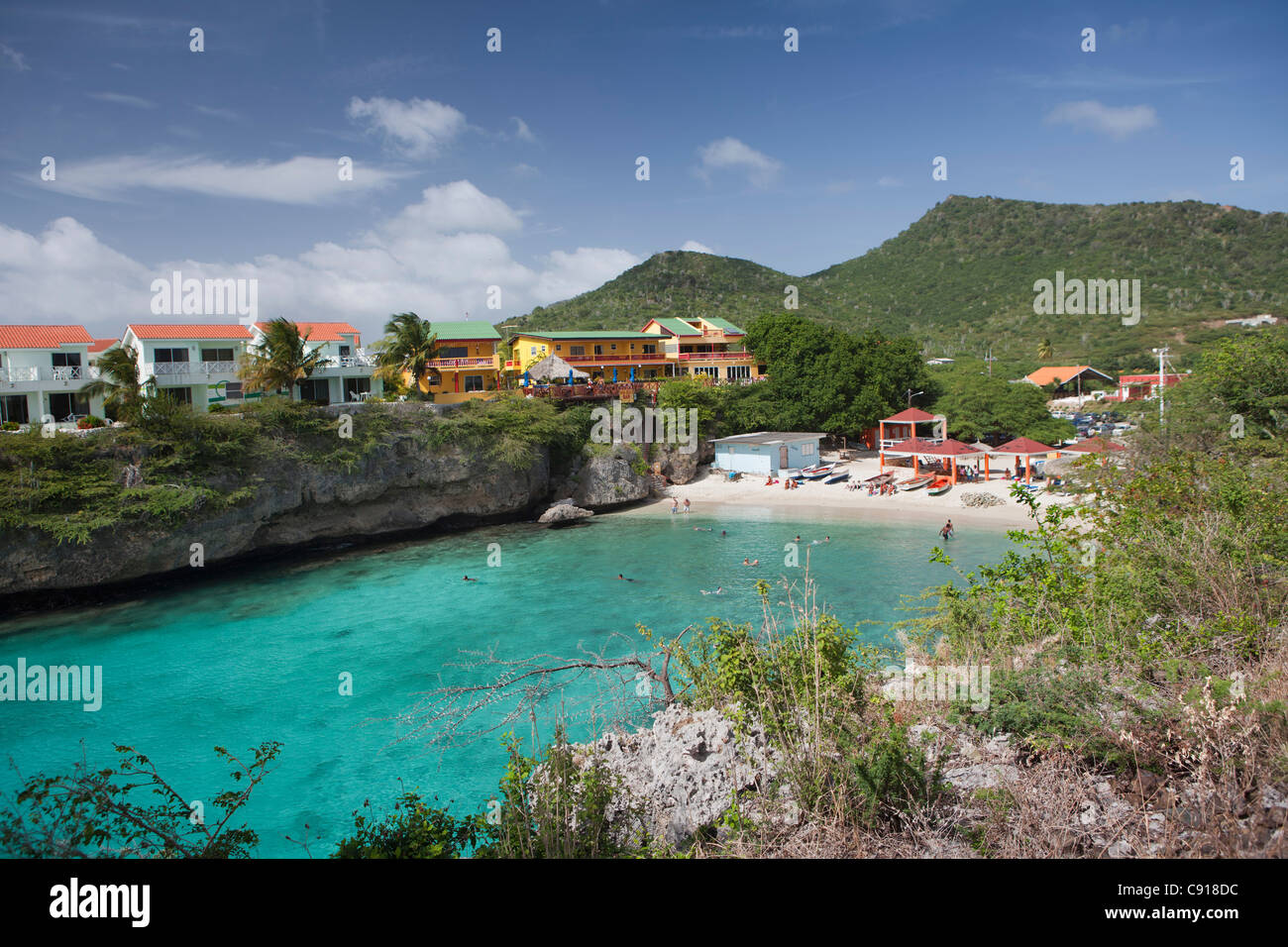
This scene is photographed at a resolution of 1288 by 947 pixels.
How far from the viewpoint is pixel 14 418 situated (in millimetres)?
28234

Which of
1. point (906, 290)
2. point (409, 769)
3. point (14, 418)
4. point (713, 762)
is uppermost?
point (906, 290)

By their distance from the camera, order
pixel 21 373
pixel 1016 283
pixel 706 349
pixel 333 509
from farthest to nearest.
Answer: pixel 1016 283 < pixel 706 349 < pixel 333 509 < pixel 21 373

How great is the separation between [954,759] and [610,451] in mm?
32334

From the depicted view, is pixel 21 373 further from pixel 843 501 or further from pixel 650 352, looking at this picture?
pixel 843 501

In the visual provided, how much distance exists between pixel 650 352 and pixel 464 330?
14.0 m

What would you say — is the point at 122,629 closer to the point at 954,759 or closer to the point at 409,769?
the point at 409,769

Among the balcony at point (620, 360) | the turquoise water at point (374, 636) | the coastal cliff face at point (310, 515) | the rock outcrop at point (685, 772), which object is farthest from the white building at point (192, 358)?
the rock outcrop at point (685, 772)

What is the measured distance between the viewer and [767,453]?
40.9 metres

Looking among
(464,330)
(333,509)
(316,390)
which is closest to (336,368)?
(316,390)

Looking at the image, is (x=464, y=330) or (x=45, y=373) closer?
(x=45, y=373)

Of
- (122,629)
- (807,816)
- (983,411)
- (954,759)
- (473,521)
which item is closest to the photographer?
(807,816)

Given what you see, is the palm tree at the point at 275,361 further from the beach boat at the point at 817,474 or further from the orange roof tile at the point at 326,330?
the beach boat at the point at 817,474
